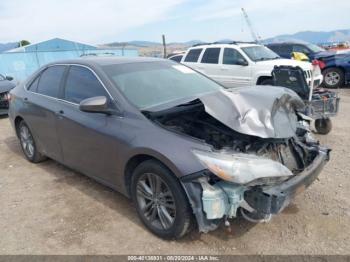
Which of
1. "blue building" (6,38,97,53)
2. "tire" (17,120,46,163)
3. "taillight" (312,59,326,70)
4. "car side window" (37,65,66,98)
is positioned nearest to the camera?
"car side window" (37,65,66,98)

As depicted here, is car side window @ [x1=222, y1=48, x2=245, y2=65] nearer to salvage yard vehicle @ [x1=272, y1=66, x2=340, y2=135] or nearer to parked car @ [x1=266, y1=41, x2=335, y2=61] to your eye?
salvage yard vehicle @ [x1=272, y1=66, x2=340, y2=135]

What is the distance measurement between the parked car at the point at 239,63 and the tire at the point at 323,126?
3150mm

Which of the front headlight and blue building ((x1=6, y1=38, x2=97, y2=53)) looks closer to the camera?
the front headlight

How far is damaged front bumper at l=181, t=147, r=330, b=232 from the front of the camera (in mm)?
2664

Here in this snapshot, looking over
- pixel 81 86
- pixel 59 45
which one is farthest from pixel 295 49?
pixel 59 45

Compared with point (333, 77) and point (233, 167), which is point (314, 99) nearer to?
point (233, 167)

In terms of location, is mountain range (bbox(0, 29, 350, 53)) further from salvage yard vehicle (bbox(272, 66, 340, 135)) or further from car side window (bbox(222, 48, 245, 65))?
salvage yard vehicle (bbox(272, 66, 340, 135))

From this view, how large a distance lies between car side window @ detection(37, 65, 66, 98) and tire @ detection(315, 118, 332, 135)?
4.80m

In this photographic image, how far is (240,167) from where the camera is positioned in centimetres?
265

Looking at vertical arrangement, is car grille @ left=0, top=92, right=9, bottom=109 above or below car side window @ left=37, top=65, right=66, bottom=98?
below

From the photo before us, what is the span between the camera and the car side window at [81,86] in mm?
3717

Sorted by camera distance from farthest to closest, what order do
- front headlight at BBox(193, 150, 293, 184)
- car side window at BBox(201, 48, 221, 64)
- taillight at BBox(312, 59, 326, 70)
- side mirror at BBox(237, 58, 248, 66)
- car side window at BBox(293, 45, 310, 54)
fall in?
car side window at BBox(293, 45, 310, 54) → car side window at BBox(201, 48, 221, 64) → side mirror at BBox(237, 58, 248, 66) → taillight at BBox(312, 59, 326, 70) → front headlight at BBox(193, 150, 293, 184)

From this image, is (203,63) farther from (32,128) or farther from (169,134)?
(169,134)

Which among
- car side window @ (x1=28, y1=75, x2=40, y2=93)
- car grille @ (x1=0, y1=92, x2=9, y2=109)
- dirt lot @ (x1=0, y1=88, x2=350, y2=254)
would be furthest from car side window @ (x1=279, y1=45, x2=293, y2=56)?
car side window @ (x1=28, y1=75, x2=40, y2=93)
